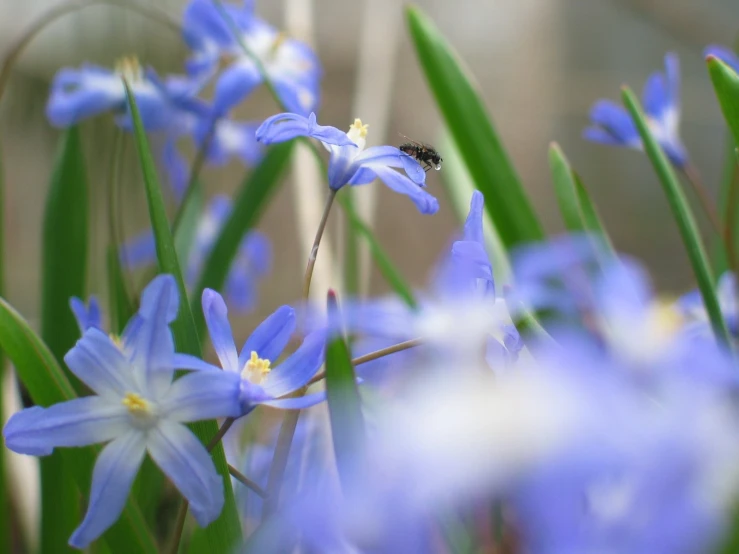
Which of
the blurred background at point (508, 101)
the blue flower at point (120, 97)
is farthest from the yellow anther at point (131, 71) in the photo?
the blurred background at point (508, 101)

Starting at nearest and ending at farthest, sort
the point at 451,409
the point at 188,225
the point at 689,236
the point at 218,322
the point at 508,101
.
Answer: the point at 451,409, the point at 218,322, the point at 689,236, the point at 188,225, the point at 508,101

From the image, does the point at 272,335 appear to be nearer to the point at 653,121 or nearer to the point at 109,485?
the point at 109,485

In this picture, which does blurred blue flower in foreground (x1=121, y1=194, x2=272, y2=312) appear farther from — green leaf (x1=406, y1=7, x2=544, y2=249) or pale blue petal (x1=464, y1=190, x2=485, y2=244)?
pale blue petal (x1=464, y1=190, x2=485, y2=244)

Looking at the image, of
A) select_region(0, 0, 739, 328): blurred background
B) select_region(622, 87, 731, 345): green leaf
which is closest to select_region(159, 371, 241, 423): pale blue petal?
select_region(622, 87, 731, 345): green leaf

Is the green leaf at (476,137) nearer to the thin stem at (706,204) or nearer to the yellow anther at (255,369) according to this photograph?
the thin stem at (706,204)

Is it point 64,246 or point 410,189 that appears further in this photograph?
point 64,246

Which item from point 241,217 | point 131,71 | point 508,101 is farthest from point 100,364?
point 508,101
